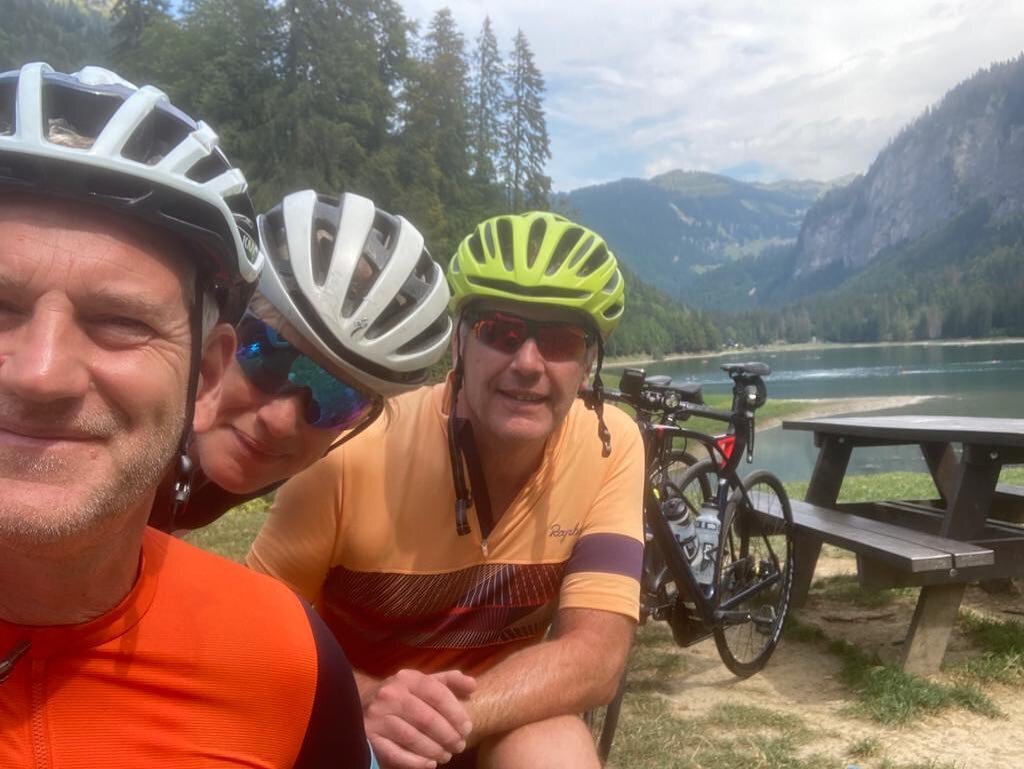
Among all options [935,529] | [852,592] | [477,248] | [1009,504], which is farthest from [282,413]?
[1009,504]

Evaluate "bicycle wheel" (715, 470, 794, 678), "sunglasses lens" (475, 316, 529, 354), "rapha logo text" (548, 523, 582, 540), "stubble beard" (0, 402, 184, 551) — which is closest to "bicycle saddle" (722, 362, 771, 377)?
"bicycle wheel" (715, 470, 794, 678)

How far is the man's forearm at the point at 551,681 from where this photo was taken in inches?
82.7

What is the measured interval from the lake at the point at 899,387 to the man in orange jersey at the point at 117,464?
12546mm

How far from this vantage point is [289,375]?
7.13 ft

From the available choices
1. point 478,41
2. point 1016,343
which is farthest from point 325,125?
point 1016,343

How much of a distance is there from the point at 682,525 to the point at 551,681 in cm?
293

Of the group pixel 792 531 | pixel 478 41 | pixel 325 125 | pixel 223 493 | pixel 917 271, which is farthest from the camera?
pixel 917 271

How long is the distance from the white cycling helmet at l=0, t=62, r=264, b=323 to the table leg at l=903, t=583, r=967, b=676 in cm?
478

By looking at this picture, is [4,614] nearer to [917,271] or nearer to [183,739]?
[183,739]

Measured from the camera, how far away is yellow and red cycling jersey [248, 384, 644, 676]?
242cm

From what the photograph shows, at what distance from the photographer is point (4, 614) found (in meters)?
1.29

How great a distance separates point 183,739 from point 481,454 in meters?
1.45

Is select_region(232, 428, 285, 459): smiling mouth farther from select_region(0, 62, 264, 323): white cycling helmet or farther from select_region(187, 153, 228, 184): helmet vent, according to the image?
select_region(187, 153, 228, 184): helmet vent

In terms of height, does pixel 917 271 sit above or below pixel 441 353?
above
